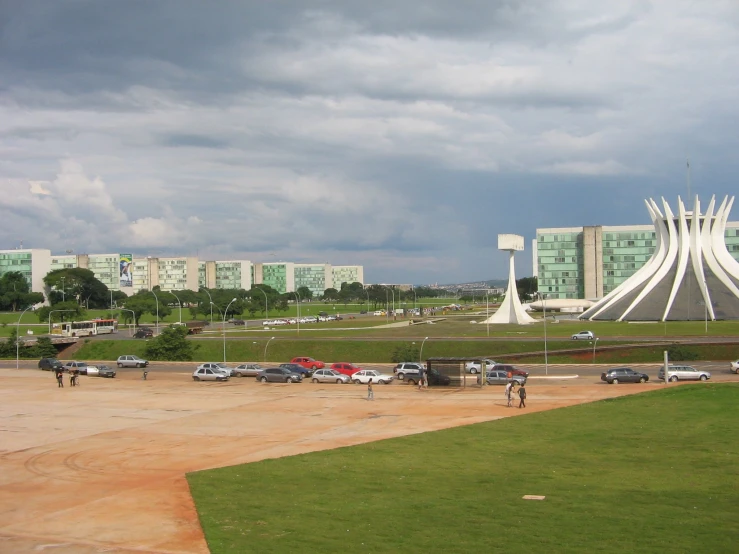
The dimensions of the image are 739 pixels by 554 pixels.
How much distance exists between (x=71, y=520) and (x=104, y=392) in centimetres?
2843

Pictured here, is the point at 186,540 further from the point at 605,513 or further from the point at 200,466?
the point at 605,513

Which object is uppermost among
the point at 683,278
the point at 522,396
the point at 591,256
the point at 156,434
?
the point at 591,256

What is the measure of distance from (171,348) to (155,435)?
42.5 meters

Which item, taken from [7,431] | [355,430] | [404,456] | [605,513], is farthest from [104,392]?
[605,513]

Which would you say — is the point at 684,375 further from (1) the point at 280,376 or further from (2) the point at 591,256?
(2) the point at 591,256

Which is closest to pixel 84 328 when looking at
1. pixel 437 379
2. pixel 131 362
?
pixel 131 362

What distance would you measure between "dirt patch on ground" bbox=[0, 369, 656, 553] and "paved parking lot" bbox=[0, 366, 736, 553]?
58 mm

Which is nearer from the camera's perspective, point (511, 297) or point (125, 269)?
point (511, 297)

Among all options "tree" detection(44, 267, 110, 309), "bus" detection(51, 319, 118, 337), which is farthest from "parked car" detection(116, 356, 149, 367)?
"tree" detection(44, 267, 110, 309)

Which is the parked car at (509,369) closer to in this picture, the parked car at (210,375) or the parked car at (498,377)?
the parked car at (498,377)

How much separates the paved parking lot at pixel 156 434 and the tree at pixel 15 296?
118 meters

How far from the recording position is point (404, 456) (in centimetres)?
2356

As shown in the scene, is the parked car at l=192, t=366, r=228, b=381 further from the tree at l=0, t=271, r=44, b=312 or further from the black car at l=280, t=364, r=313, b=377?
the tree at l=0, t=271, r=44, b=312

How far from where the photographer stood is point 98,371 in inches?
2224
